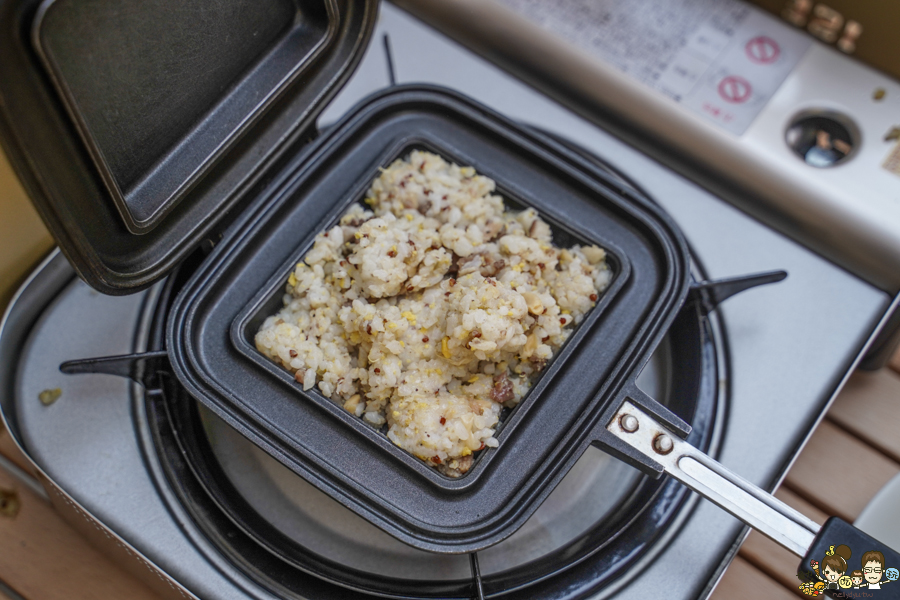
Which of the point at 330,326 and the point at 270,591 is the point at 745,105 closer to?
the point at 330,326

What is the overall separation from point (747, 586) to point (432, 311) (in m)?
0.72

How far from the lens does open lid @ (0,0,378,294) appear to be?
2.52 ft

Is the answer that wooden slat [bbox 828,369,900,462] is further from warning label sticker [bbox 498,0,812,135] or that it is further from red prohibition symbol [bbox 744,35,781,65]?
red prohibition symbol [bbox 744,35,781,65]

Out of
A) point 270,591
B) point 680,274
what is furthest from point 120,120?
point 680,274

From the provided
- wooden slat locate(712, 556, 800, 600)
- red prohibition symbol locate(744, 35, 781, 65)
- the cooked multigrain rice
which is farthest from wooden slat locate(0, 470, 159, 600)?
red prohibition symbol locate(744, 35, 781, 65)

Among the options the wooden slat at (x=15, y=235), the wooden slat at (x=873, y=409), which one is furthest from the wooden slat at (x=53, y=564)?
the wooden slat at (x=873, y=409)

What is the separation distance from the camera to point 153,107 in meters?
0.95

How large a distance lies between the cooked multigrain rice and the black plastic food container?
0.10ft

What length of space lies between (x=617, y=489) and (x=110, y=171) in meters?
0.90

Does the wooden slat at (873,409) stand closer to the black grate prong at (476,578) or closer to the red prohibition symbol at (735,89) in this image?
the red prohibition symbol at (735,89)

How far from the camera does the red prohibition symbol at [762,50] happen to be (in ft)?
4.72

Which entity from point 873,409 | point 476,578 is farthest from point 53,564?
point 873,409

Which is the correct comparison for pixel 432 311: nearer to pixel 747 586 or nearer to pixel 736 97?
pixel 747 586

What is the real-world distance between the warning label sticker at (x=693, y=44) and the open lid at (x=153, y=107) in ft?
1.86
